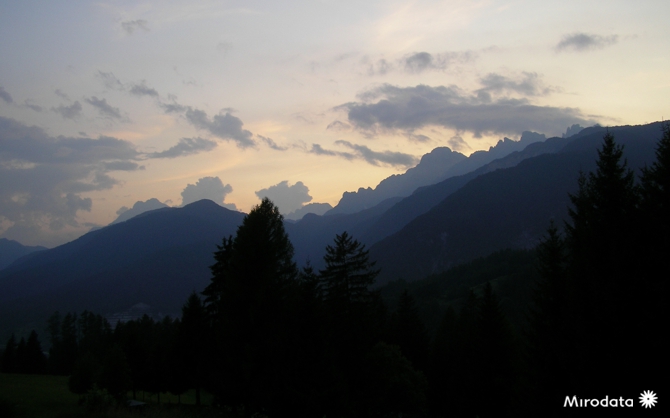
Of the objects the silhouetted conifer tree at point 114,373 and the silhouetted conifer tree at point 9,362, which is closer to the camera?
the silhouetted conifer tree at point 114,373

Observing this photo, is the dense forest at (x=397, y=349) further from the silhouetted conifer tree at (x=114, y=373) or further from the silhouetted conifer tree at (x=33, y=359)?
the silhouetted conifer tree at (x=33, y=359)

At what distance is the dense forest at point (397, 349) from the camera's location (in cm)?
1563

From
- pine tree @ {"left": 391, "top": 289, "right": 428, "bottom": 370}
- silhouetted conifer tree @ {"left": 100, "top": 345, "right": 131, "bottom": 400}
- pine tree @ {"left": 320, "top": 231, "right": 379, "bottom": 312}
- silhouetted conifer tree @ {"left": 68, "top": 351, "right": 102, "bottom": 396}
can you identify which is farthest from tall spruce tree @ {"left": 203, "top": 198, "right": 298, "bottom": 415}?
pine tree @ {"left": 391, "top": 289, "right": 428, "bottom": 370}

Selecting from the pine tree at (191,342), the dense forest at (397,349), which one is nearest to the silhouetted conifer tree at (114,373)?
the dense forest at (397,349)

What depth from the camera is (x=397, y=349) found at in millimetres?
39438

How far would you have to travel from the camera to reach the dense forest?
1563 cm

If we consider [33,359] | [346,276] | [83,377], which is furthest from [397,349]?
[33,359]

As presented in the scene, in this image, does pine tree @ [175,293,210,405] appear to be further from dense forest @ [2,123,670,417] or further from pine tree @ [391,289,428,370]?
pine tree @ [391,289,428,370]

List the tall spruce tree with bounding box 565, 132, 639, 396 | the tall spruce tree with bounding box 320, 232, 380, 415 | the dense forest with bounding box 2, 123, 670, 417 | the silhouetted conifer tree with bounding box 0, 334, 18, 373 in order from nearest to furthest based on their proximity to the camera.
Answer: the tall spruce tree with bounding box 565, 132, 639, 396 → the dense forest with bounding box 2, 123, 670, 417 → the tall spruce tree with bounding box 320, 232, 380, 415 → the silhouetted conifer tree with bounding box 0, 334, 18, 373

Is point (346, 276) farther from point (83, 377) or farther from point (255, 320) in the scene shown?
point (83, 377)

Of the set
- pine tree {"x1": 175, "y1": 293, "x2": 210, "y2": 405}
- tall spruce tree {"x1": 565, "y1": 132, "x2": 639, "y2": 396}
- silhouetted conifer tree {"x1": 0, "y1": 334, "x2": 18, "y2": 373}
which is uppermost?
tall spruce tree {"x1": 565, "y1": 132, "x2": 639, "y2": 396}

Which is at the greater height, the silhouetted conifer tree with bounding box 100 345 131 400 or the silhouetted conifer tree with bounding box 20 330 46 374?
the silhouetted conifer tree with bounding box 100 345 131 400

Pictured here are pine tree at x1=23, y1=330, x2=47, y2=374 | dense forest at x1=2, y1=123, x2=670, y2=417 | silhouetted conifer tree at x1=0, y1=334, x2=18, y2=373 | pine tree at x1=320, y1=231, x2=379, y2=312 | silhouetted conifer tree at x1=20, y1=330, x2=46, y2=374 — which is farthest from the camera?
silhouetted conifer tree at x1=0, y1=334, x2=18, y2=373

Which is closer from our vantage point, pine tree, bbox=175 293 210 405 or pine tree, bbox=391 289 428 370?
pine tree, bbox=175 293 210 405
